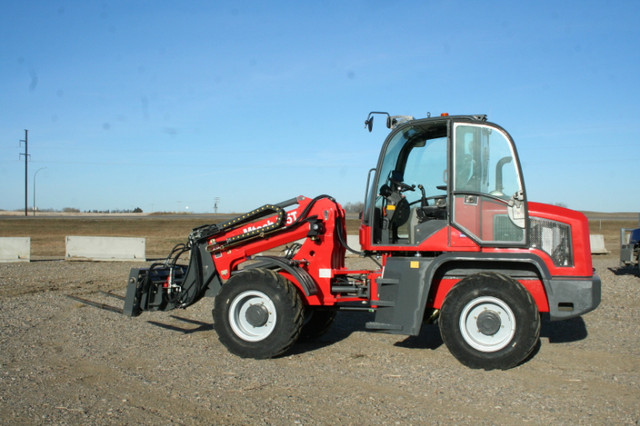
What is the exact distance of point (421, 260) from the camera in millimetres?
6512

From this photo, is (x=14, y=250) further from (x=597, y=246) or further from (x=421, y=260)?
(x=597, y=246)

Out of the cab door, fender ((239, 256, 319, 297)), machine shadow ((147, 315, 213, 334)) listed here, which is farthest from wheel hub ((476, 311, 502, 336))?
machine shadow ((147, 315, 213, 334))

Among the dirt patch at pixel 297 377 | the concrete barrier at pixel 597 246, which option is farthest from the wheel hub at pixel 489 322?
the concrete barrier at pixel 597 246

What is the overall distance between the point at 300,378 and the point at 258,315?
1095 millimetres

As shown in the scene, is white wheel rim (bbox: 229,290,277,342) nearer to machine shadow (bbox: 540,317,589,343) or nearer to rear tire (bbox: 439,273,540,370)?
rear tire (bbox: 439,273,540,370)

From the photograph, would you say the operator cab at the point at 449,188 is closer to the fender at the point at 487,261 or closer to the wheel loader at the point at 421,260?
the wheel loader at the point at 421,260

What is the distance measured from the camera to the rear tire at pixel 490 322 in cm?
603

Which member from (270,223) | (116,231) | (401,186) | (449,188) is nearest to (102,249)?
(270,223)

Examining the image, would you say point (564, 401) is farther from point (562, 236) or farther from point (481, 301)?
point (562, 236)

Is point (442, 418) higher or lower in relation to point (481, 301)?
lower

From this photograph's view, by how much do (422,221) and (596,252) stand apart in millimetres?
19434

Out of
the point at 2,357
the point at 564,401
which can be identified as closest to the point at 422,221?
the point at 564,401

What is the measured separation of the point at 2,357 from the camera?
6711 mm

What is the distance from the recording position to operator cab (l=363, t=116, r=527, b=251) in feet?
21.0
